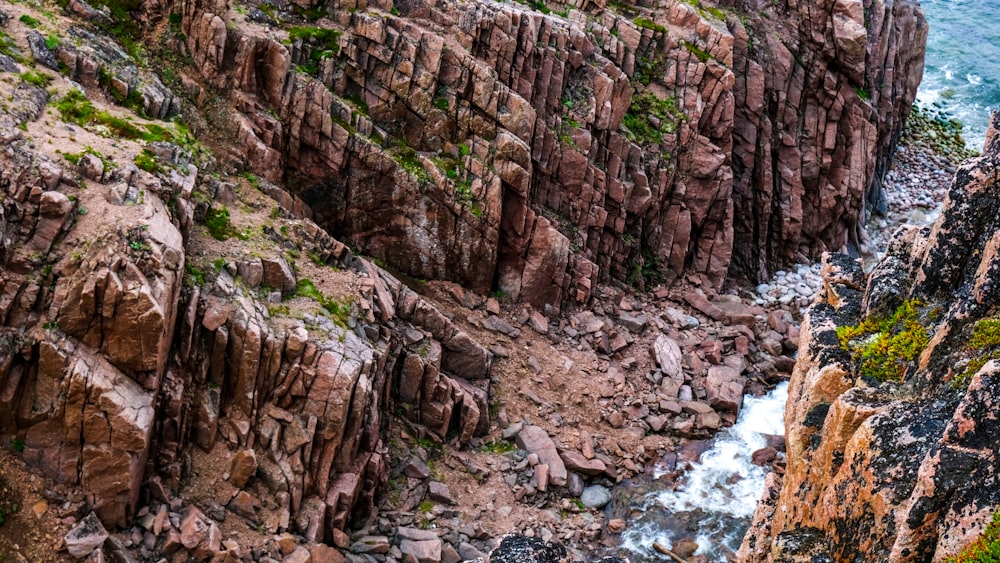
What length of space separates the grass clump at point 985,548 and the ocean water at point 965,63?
2421 inches

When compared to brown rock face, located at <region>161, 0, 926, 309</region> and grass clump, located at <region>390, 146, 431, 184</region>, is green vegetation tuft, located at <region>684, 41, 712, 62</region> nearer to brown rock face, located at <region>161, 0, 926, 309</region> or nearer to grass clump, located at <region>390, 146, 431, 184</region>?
brown rock face, located at <region>161, 0, 926, 309</region>

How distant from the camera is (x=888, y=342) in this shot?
1366 centimetres

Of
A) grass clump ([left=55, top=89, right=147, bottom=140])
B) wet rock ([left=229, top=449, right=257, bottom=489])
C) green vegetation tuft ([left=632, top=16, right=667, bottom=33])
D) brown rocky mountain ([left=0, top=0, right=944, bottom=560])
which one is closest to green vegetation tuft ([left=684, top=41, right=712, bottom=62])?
brown rocky mountain ([left=0, top=0, right=944, bottom=560])

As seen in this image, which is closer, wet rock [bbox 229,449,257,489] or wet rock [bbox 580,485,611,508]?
wet rock [bbox 229,449,257,489]

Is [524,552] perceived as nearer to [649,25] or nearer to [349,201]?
[349,201]

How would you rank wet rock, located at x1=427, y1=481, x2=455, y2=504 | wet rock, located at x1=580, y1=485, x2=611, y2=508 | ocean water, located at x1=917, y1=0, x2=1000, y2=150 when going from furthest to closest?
ocean water, located at x1=917, y1=0, x2=1000, y2=150 → wet rock, located at x1=580, y1=485, x2=611, y2=508 → wet rock, located at x1=427, y1=481, x2=455, y2=504

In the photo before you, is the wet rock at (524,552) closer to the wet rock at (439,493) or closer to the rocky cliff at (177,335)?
the rocky cliff at (177,335)

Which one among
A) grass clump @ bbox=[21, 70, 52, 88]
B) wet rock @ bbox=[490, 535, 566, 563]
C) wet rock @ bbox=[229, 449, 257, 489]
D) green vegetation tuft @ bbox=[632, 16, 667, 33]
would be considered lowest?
wet rock @ bbox=[229, 449, 257, 489]

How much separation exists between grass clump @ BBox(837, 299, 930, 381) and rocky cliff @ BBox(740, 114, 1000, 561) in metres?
0.02

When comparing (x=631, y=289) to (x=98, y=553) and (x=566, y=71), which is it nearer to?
(x=566, y=71)

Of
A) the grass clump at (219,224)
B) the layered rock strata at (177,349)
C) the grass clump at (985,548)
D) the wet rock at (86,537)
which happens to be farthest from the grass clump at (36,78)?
the grass clump at (985,548)

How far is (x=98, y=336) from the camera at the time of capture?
20.0 meters

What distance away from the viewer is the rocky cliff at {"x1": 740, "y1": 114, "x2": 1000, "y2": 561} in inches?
397

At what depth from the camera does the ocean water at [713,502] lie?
2639 cm
